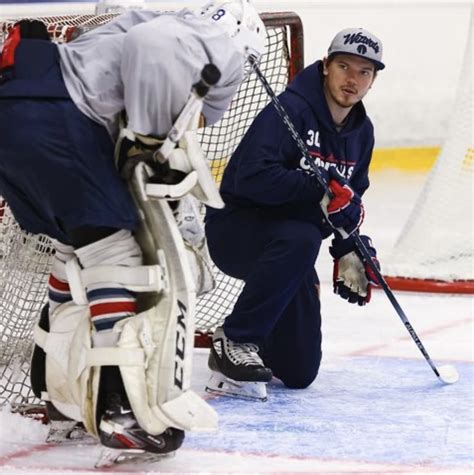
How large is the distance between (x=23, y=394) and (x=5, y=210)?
0.39 meters

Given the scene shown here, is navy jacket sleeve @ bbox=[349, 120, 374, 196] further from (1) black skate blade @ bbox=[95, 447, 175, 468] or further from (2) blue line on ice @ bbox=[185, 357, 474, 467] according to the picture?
(1) black skate blade @ bbox=[95, 447, 175, 468]

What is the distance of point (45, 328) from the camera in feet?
7.22

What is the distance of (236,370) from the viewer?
8.57 feet

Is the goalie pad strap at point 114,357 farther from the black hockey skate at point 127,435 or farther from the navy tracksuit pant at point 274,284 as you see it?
the navy tracksuit pant at point 274,284

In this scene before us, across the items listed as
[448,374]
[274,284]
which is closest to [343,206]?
[274,284]

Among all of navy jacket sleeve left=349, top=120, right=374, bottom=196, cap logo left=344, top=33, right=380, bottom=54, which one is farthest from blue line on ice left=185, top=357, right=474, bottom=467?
cap logo left=344, top=33, right=380, bottom=54

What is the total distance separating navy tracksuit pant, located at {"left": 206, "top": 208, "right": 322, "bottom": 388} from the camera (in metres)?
2.62

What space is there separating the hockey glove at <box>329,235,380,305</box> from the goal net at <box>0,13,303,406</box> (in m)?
0.35

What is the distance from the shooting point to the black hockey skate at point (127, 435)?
78.5 inches

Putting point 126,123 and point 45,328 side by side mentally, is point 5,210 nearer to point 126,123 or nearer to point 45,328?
point 45,328

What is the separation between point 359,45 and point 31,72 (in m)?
0.92

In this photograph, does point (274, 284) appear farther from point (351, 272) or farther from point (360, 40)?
point (360, 40)

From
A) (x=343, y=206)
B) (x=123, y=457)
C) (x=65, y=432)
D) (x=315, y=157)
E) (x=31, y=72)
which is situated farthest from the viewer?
(x=315, y=157)

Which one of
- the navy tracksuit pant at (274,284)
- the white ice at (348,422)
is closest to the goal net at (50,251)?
the white ice at (348,422)
